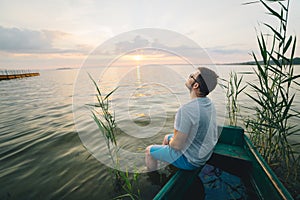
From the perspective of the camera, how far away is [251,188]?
249 cm

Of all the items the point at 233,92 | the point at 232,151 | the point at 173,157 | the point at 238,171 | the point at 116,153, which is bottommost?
the point at 238,171

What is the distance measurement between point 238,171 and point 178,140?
177cm

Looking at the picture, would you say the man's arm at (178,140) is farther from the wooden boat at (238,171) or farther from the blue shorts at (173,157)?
the wooden boat at (238,171)

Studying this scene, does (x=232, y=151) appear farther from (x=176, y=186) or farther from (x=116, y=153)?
(x=116, y=153)

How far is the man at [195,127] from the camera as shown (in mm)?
1923

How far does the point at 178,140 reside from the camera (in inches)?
79.6

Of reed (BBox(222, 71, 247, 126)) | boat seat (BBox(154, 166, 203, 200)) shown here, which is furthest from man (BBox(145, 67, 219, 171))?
reed (BBox(222, 71, 247, 126))

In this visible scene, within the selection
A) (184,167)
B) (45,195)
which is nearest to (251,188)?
(184,167)

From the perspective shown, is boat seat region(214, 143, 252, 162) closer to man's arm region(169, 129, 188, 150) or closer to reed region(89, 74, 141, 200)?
man's arm region(169, 129, 188, 150)

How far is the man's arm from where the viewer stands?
1970mm

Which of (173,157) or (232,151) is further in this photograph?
(232,151)

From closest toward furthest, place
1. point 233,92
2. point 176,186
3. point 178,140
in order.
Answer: point 176,186, point 178,140, point 233,92

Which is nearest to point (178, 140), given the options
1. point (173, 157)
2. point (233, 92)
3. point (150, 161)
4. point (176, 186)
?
point (173, 157)

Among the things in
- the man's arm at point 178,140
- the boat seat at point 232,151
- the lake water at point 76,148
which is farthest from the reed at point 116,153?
the boat seat at point 232,151
